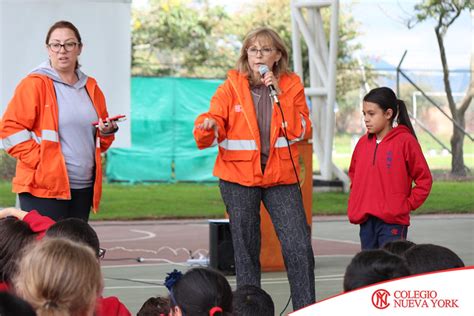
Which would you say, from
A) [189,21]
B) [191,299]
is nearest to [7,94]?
[191,299]

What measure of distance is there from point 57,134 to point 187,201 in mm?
15159

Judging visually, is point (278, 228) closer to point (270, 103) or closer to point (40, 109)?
point (270, 103)

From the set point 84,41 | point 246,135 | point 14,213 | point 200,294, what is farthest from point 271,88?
point 200,294

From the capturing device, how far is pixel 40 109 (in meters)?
6.96

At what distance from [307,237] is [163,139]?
18064mm

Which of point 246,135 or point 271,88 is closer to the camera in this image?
point 271,88

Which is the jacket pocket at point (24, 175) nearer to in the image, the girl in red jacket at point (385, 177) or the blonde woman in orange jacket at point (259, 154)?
the blonde woman in orange jacket at point (259, 154)

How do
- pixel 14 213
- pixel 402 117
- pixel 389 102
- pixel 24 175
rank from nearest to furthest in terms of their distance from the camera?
pixel 14 213, pixel 24 175, pixel 389 102, pixel 402 117

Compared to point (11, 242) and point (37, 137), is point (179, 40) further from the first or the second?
point (11, 242)

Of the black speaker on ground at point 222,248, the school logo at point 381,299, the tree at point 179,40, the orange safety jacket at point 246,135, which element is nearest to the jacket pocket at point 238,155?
the orange safety jacket at point 246,135

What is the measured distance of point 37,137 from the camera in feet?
23.0

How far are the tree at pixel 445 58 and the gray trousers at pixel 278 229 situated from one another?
60.7 feet

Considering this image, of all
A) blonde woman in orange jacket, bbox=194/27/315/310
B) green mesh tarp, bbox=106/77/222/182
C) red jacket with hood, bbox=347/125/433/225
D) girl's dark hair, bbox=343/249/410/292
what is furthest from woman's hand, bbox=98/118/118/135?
green mesh tarp, bbox=106/77/222/182

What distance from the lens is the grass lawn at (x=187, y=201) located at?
19.6 m
